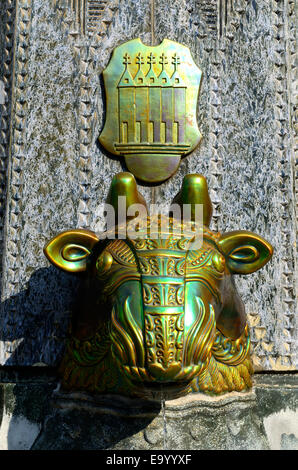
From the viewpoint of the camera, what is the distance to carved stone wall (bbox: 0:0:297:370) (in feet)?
7.82

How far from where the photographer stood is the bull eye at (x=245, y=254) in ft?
6.75

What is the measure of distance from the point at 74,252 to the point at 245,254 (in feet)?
1.59

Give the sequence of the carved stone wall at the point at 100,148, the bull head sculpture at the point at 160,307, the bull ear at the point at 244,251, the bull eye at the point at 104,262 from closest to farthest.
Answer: the bull head sculpture at the point at 160,307 → the bull eye at the point at 104,262 → the bull ear at the point at 244,251 → the carved stone wall at the point at 100,148

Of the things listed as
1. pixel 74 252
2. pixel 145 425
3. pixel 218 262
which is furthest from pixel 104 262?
pixel 145 425

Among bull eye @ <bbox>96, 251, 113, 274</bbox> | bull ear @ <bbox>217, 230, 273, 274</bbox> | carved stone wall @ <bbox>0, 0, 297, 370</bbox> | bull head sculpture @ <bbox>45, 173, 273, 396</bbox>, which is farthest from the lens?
carved stone wall @ <bbox>0, 0, 297, 370</bbox>

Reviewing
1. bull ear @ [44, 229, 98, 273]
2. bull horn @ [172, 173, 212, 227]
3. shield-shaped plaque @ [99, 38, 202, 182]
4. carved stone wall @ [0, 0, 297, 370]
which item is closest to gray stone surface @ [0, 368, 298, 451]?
carved stone wall @ [0, 0, 297, 370]

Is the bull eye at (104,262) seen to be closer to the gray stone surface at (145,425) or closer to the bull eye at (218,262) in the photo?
the bull eye at (218,262)

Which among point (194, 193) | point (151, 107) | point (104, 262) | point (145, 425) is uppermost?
point (151, 107)

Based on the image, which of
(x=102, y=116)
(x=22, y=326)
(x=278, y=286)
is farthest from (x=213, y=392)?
(x=102, y=116)

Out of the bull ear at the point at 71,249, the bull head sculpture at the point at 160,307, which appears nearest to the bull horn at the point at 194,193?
the bull head sculpture at the point at 160,307

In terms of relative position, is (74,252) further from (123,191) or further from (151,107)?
(151,107)

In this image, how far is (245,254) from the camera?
2072mm

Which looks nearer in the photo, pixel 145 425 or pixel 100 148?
pixel 145 425

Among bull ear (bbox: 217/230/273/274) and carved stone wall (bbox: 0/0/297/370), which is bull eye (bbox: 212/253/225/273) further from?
carved stone wall (bbox: 0/0/297/370)
